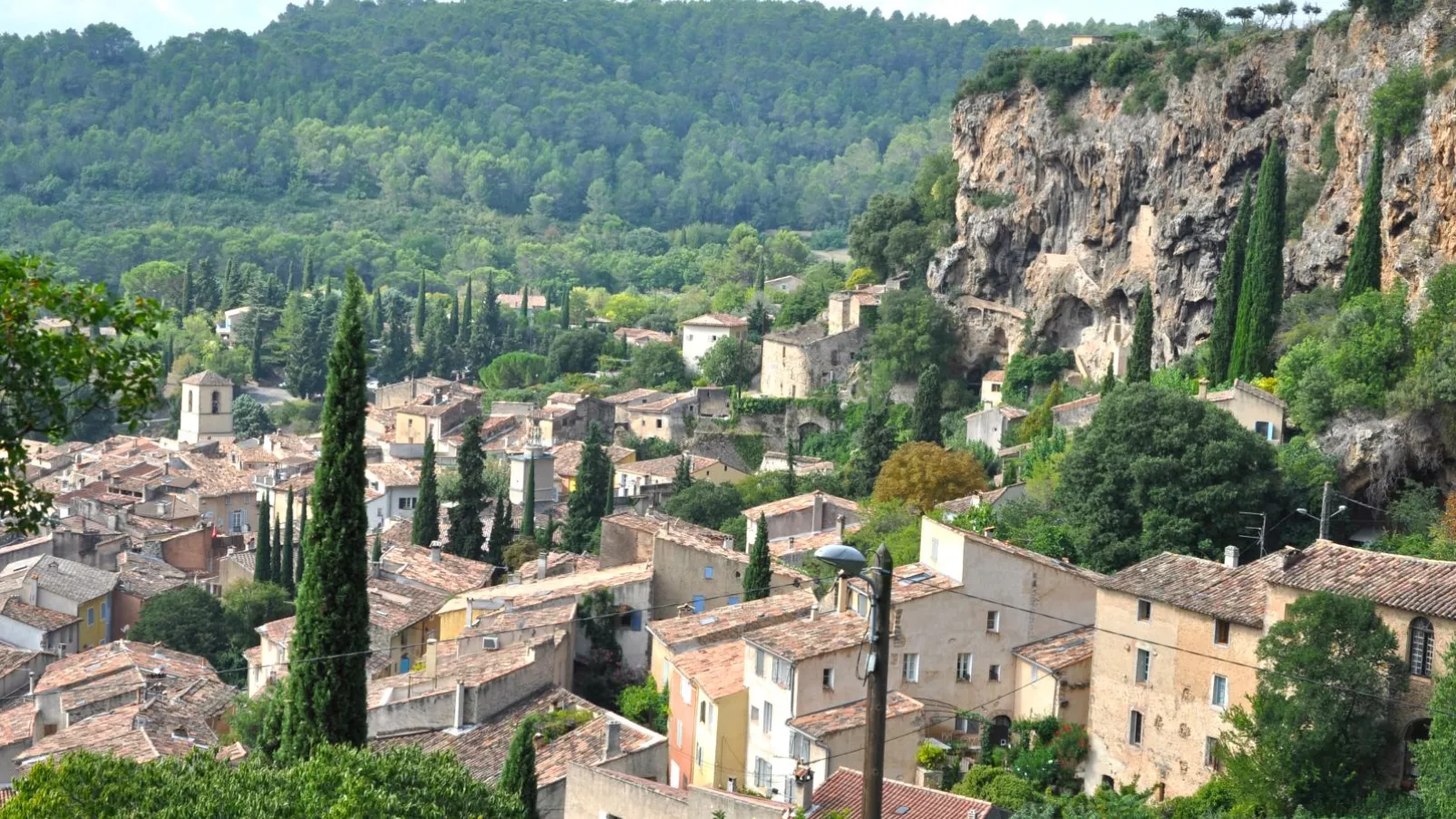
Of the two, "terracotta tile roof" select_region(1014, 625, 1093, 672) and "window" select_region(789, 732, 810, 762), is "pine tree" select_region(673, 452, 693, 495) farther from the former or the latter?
"window" select_region(789, 732, 810, 762)

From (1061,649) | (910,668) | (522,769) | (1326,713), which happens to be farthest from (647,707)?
(1326,713)

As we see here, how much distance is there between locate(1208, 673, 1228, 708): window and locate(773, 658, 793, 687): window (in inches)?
237

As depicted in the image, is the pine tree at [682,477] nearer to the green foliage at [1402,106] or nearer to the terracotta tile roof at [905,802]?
the green foliage at [1402,106]

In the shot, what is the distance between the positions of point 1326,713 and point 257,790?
574 inches

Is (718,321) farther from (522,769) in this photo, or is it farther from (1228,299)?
(522,769)

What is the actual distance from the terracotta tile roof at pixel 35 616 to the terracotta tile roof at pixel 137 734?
430 inches

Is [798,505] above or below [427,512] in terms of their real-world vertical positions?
above

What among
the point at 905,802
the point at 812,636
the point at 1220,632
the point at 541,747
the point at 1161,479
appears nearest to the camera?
the point at 905,802

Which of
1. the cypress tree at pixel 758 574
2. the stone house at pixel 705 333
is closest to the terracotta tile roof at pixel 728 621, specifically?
the cypress tree at pixel 758 574

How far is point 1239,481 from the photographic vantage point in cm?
3616

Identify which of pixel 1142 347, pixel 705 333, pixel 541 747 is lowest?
pixel 541 747

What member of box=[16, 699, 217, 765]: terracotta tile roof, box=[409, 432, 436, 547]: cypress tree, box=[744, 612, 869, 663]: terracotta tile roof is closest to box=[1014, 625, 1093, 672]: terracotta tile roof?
box=[744, 612, 869, 663]: terracotta tile roof

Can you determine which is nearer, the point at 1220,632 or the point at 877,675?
the point at 877,675

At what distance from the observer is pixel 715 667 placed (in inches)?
1267
